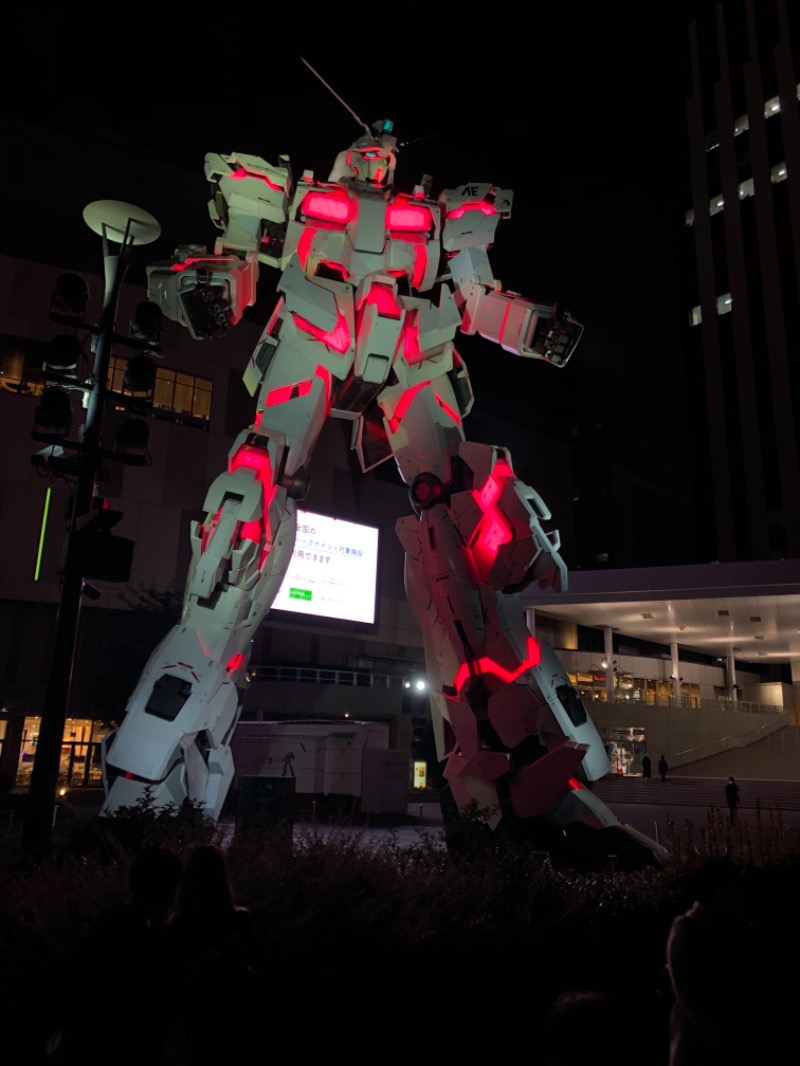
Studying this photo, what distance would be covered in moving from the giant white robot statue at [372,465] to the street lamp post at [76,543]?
59 centimetres

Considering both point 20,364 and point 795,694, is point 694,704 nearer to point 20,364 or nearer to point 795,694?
point 795,694

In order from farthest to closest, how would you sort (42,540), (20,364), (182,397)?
(182,397)
(20,364)
(42,540)

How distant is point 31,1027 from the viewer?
3029 millimetres

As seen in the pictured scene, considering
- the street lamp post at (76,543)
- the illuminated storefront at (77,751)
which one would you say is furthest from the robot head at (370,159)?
the illuminated storefront at (77,751)

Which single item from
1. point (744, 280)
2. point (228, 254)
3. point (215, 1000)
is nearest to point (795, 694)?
point (744, 280)

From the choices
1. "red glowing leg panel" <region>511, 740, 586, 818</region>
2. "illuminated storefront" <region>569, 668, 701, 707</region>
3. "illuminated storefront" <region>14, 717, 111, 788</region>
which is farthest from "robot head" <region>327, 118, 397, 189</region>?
"illuminated storefront" <region>569, 668, 701, 707</region>

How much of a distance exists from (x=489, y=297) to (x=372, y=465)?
2292 millimetres

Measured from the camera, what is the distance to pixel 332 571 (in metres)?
30.6

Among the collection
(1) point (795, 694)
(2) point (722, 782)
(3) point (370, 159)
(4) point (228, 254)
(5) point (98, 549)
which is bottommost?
(2) point (722, 782)

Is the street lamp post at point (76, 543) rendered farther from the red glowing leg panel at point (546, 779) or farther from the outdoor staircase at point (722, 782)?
the outdoor staircase at point (722, 782)

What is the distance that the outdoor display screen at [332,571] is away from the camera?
29.5m

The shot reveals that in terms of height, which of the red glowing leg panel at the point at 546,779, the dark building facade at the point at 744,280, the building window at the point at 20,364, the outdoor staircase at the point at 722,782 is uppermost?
the dark building facade at the point at 744,280

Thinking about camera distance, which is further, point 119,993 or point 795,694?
point 795,694

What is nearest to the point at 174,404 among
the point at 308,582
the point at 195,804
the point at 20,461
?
the point at 20,461
